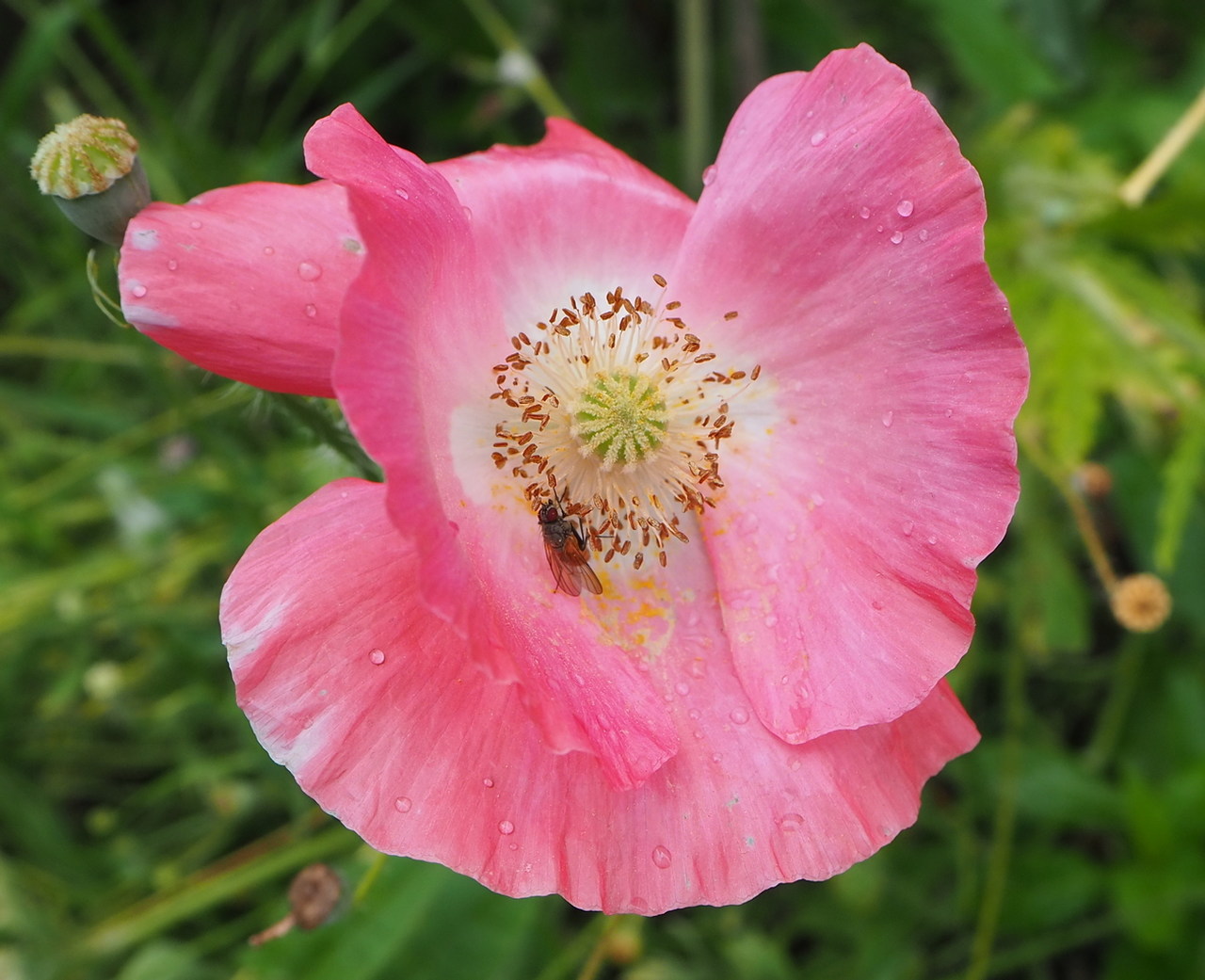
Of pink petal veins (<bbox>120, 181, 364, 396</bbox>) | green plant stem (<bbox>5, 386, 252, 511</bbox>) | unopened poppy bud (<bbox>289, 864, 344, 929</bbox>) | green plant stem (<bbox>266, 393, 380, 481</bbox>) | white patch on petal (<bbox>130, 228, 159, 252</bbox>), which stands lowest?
unopened poppy bud (<bbox>289, 864, 344, 929</bbox>)

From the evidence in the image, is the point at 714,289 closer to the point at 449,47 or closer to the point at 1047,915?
the point at 1047,915

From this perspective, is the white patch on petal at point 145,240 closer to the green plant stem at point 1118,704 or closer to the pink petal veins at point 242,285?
the pink petal veins at point 242,285

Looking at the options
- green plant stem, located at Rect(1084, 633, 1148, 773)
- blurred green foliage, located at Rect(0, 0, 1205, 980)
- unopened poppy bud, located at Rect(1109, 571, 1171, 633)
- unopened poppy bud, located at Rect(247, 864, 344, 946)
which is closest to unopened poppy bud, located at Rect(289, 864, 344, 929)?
unopened poppy bud, located at Rect(247, 864, 344, 946)

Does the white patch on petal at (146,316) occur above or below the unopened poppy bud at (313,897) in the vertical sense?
above

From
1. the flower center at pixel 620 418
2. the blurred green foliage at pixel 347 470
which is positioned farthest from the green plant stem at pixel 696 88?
the flower center at pixel 620 418

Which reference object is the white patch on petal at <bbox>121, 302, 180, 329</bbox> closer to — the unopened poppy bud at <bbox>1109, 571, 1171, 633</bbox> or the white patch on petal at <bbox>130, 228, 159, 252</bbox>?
the white patch on petal at <bbox>130, 228, 159, 252</bbox>

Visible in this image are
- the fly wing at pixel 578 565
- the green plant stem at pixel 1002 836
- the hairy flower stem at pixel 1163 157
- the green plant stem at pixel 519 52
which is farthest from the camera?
the green plant stem at pixel 519 52

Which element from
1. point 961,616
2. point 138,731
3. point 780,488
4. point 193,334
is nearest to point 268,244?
point 193,334
